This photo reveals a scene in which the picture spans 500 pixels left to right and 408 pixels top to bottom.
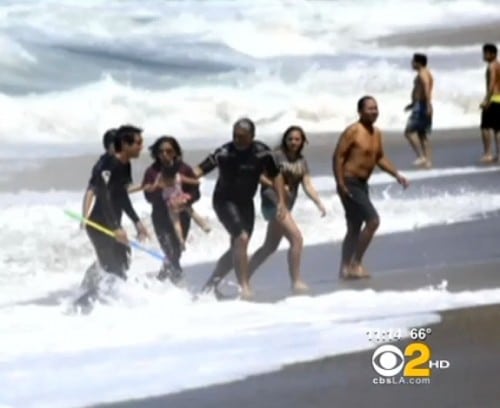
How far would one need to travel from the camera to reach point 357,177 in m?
10.9

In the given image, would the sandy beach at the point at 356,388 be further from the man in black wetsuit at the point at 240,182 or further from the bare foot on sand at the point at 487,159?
the bare foot on sand at the point at 487,159

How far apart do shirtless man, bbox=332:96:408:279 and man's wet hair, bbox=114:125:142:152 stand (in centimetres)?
136

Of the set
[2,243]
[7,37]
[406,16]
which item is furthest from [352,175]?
[406,16]

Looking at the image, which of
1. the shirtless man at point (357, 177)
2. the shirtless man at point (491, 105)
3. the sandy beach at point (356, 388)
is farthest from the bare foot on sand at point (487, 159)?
the sandy beach at point (356, 388)

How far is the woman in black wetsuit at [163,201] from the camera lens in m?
10.6

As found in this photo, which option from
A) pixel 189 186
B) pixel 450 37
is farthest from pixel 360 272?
pixel 450 37

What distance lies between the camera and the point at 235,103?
26.8m

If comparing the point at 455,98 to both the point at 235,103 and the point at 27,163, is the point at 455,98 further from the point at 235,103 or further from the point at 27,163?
the point at 27,163

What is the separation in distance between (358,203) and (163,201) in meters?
1.14

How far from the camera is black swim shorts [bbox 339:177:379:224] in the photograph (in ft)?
35.4

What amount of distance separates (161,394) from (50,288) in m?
4.29

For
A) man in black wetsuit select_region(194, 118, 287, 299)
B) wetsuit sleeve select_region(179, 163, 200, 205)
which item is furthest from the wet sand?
wetsuit sleeve select_region(179, 163, 200, 205)

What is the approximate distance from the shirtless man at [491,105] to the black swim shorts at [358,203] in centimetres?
628

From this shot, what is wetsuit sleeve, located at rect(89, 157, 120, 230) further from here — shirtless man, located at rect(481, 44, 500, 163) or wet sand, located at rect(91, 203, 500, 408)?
shirtless man, located at rect(481, 44, 500, 163)
